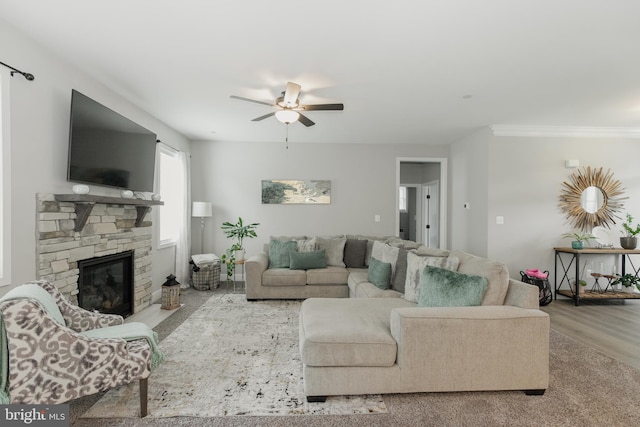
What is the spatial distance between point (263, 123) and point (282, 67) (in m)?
1.87

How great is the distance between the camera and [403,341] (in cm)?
201

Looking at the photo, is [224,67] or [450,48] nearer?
[450,48]

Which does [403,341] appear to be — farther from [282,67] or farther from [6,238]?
[6,238]

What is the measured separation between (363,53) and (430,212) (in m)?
5.57

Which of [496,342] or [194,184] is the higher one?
[194,184]

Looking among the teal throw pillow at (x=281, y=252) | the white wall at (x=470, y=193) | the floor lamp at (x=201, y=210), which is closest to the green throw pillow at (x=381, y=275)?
the teal throw pillow at (x=281, y=252)

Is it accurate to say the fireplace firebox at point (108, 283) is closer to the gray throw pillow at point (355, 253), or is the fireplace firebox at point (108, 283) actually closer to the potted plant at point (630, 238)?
the gray throw pillow at point (355, 253)

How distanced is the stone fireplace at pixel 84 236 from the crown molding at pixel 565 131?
16.2 feet

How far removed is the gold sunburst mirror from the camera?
15.6 feet

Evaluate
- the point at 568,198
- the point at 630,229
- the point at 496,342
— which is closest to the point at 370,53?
the point at 496,342

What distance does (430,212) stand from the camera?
7547 mm

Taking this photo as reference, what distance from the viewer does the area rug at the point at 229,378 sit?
1.97 meters

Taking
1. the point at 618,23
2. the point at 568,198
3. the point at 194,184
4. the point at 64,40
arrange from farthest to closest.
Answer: the point at 194,184
the point at 568,198
the point at 64,40
the point at 618,23

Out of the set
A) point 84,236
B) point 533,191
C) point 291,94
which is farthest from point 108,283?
point 533,191
